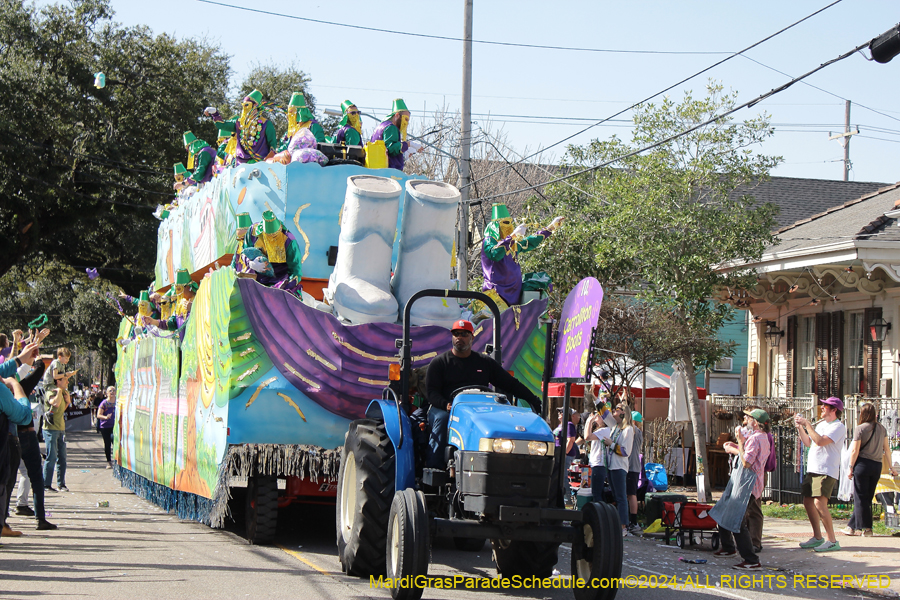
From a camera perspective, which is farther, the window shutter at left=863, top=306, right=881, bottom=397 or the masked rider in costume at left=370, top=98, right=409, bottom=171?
the window shutter at left=863, top=306, right=881, bottom=397

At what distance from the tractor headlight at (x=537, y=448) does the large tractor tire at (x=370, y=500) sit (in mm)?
1288

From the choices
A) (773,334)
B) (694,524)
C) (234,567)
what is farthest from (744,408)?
(234,567)

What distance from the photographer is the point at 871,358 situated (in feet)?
53.1

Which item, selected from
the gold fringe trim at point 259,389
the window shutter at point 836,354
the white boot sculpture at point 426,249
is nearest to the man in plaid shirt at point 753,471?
the white boot sculpture at point 426,249

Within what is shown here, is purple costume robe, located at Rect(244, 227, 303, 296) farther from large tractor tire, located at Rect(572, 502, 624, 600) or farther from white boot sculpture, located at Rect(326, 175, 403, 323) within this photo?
large tractor tire, located at Rect(572, 502, 624, 600)

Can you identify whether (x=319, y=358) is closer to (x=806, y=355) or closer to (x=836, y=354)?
(x=836, y=354)

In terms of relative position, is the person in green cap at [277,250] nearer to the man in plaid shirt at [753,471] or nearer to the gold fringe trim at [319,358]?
the gold fringe trim at [319,358]

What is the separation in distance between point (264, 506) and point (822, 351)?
38.5ft

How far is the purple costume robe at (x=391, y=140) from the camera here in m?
12.4

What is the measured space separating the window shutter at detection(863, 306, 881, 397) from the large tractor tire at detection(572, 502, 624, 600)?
10.9m

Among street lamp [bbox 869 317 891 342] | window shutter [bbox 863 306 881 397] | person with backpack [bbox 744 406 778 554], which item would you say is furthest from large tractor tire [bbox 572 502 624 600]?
window shutter [bbox 863 306 881 397]

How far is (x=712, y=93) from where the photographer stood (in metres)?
15.7

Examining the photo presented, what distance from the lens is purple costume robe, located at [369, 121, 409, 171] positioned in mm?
12375

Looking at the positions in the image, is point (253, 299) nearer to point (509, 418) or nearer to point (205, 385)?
point (205, 385)
